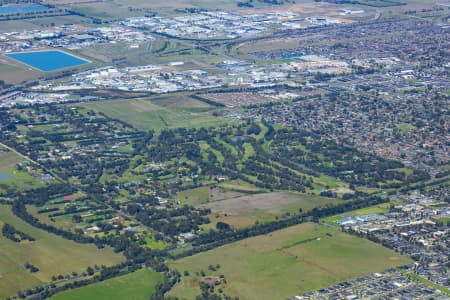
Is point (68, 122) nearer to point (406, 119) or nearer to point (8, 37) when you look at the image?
point (406, 119)

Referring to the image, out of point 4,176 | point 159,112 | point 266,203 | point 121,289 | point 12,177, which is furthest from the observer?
point 159,112

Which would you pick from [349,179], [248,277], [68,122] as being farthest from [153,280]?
[68,122]

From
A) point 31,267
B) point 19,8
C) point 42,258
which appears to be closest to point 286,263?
point 42,258

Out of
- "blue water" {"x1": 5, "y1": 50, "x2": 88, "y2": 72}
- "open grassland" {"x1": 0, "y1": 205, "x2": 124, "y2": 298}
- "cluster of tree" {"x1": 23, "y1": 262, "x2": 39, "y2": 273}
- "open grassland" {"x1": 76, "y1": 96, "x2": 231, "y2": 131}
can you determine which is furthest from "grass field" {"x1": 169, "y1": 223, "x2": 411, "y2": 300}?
"blue water" {"x1": 5, "y1": 50, "x2": 88, "y2": 72}

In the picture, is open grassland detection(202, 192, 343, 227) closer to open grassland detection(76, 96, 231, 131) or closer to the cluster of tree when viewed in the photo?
the cluster of tree

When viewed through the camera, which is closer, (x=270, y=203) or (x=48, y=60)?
(x=270, y=203)

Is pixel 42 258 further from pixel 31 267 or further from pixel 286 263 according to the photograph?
pixel 286 263

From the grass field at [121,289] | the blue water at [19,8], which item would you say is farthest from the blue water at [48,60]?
the grass field at [121,289]
